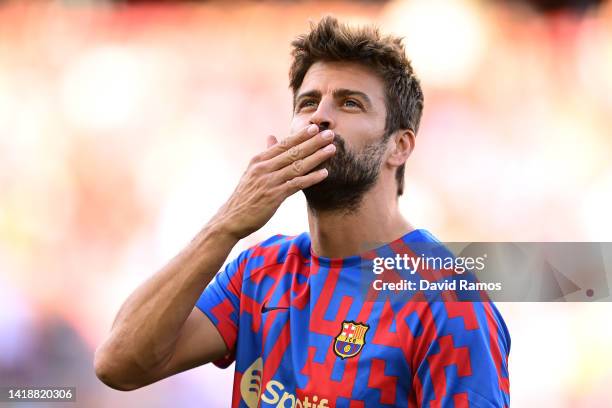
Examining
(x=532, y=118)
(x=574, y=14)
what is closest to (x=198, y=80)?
(x=532, y=118)

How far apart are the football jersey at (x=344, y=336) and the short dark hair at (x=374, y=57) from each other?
53 cm

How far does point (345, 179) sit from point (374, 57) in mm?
583

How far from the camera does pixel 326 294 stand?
271 cm

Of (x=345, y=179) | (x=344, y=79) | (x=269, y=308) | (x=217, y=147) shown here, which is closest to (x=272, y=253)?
(x=269, y=308)

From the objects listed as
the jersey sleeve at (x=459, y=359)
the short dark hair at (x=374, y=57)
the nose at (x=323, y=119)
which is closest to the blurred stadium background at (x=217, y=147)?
the short dark hair at (x=374, y=57)

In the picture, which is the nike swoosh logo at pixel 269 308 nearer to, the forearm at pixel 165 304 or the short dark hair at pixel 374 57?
the forearm at pixel 165 304

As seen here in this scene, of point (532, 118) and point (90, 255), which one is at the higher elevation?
point (532, 118)

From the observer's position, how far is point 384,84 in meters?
2.96

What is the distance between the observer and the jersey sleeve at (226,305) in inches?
109

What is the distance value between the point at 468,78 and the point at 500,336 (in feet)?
15.0

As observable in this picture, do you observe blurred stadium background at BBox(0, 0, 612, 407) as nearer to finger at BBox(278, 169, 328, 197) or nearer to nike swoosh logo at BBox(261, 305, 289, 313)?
nike swoosh logo at BBox(261, 305, 289, 313)

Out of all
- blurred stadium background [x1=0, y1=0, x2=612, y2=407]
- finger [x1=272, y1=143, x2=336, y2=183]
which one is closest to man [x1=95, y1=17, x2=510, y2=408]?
finger [x1=272, y1=143, x2=336, y2=183]

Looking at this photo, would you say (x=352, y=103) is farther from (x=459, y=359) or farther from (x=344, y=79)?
(x=459, y=359)

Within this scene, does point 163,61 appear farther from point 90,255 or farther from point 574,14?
point 574,14
